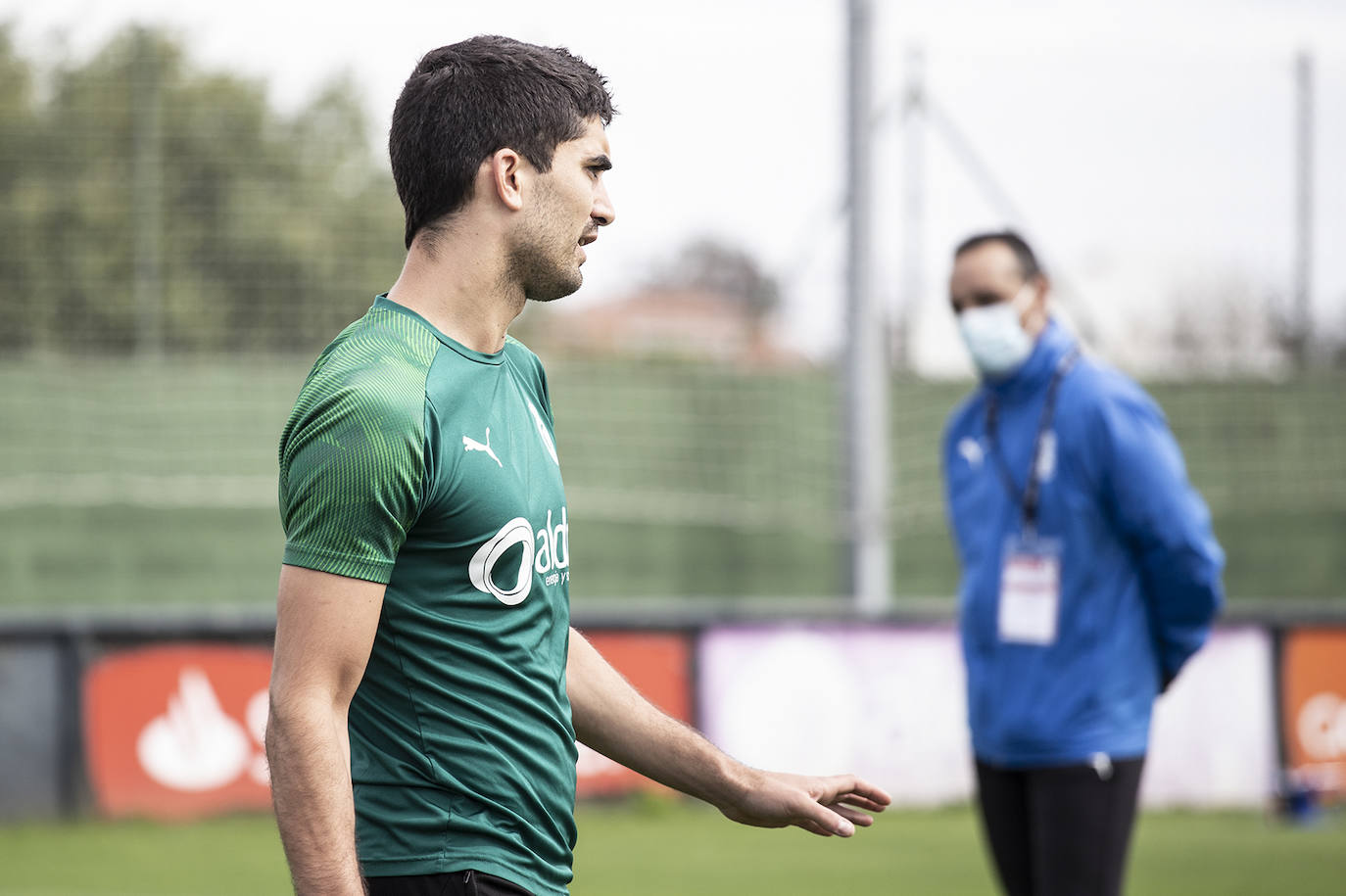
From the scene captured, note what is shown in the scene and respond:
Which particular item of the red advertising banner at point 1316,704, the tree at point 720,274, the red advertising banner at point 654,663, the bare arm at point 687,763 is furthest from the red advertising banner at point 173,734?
the bare arm at point 687,763

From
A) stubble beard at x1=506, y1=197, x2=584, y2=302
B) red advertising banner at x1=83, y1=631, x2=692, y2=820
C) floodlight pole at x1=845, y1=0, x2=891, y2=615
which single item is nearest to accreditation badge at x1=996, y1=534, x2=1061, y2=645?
stubble beard at x1=506, y1=197, x2=584, y2=302

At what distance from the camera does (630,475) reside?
12.6 m

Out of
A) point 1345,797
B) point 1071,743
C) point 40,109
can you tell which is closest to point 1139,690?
point 1071,743

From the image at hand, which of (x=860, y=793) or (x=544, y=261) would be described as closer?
(x=544, y=261)

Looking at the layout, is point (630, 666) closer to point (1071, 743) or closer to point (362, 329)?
point (1071, 743)

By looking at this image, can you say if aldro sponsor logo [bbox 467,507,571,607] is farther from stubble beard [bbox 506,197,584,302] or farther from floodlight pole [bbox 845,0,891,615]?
floodlight pole [bbox 845,0,891,615]

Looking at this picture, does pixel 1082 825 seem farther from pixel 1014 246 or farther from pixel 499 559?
pixel 499 559

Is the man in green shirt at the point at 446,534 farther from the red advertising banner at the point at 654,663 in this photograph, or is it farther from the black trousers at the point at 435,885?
the red advertising banner at the point at 654,663

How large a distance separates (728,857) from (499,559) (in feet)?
18.2

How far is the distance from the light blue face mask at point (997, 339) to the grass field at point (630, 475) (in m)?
7.08

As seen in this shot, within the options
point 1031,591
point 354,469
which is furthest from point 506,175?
point 1031,591

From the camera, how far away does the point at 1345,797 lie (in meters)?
8.44

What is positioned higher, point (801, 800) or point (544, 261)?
point (544, 261)

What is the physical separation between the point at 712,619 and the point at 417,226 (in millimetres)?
6479
